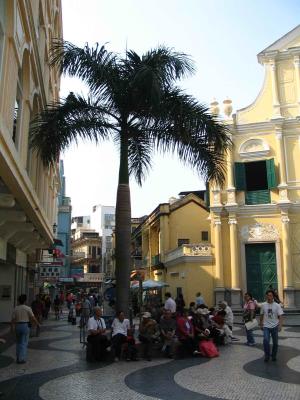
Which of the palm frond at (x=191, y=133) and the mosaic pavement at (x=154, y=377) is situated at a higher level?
the palm frond at (x=191, y=133)

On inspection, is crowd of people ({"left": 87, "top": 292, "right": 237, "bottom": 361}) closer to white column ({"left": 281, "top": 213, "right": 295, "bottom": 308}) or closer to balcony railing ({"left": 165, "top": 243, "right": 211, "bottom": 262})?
white column ({"left": 281, "top": 213, "right": 295, "bottom": 308})

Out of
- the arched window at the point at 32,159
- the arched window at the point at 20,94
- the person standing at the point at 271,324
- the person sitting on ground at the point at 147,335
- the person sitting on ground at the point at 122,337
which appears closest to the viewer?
the person standing at the point at 271,324

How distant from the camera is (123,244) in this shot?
42.2ft

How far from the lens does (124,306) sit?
12781mm

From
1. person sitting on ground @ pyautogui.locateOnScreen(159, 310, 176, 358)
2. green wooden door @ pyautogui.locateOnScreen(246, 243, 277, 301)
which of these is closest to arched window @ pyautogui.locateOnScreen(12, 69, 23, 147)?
person sitting on ground @ pyautogui.locateOnScreen(159, 310, 176, 358)

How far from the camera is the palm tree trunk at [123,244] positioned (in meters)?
12.8

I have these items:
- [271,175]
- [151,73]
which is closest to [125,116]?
[151,73]

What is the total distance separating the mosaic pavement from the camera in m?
7.88

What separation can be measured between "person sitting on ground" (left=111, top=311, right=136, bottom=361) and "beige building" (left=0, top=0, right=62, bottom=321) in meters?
3.86

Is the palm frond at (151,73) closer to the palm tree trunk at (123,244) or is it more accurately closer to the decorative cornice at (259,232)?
the palm tree trunk at (123,244)

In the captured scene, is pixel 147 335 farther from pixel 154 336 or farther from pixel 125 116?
pixel 125 116

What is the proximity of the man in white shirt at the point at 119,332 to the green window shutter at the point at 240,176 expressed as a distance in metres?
19.2

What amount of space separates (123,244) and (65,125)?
365 centimetres

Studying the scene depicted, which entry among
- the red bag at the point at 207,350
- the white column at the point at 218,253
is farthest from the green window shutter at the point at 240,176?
the red bag at the point at 207,350
